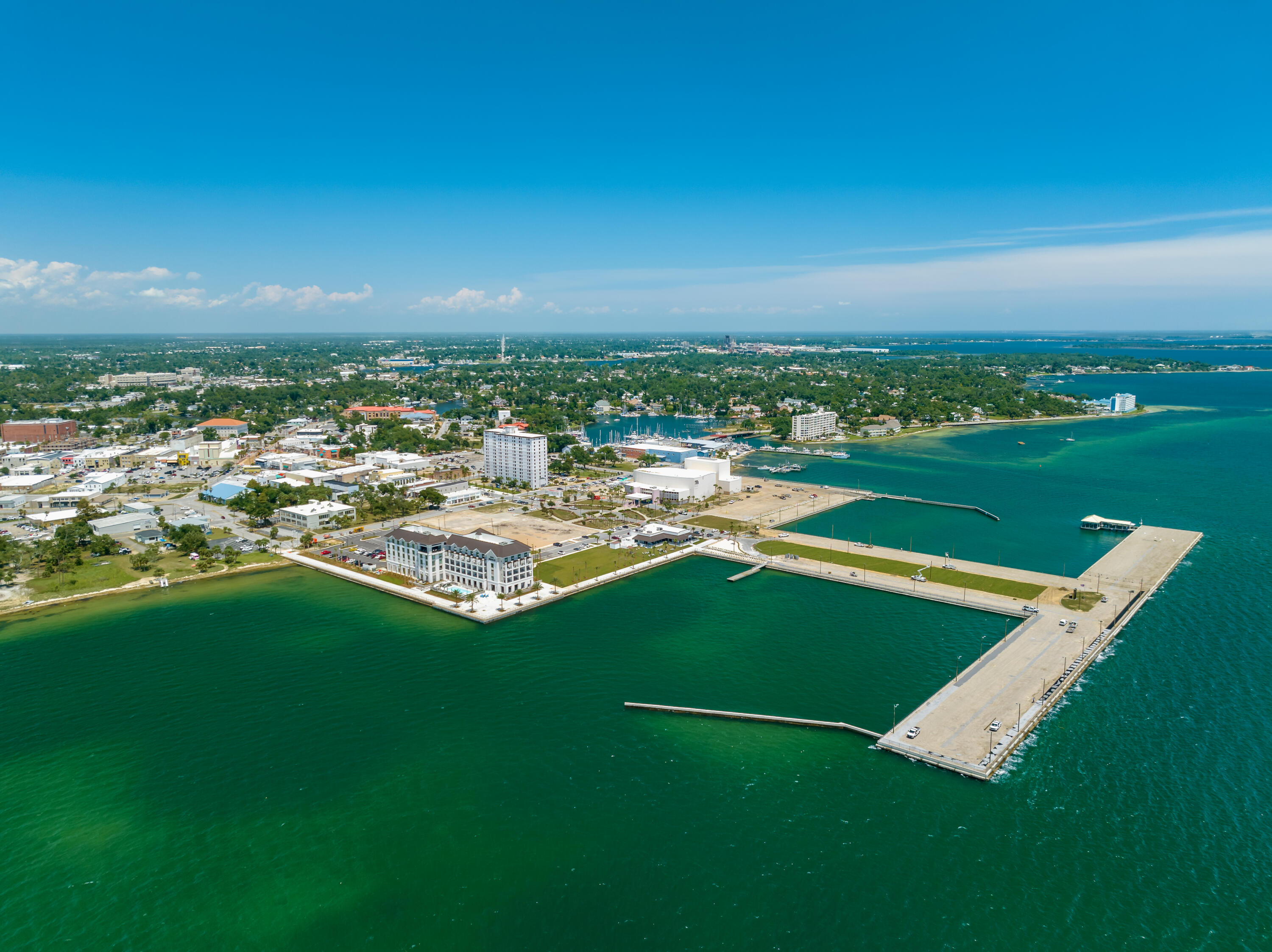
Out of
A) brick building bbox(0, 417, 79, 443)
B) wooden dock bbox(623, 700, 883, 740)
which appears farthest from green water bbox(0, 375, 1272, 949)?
brick building bbox(0, 417, 79, 443)

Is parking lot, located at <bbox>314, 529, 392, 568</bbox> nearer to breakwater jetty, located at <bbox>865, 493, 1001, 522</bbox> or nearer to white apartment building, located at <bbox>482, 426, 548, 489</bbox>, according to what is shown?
white apartment building, located at <bbox>482, 426, 548, 489</bbox>

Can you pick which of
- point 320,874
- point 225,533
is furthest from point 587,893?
point 225,533

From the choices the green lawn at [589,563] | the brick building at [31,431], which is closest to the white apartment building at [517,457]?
the green lawn at [589,563]

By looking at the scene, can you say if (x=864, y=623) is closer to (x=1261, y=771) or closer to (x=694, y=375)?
(x=1261, y=771)

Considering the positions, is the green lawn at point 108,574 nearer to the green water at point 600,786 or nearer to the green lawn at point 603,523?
the green water at point 600,786

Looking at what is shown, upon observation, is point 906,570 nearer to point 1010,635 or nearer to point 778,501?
point 1010,635
